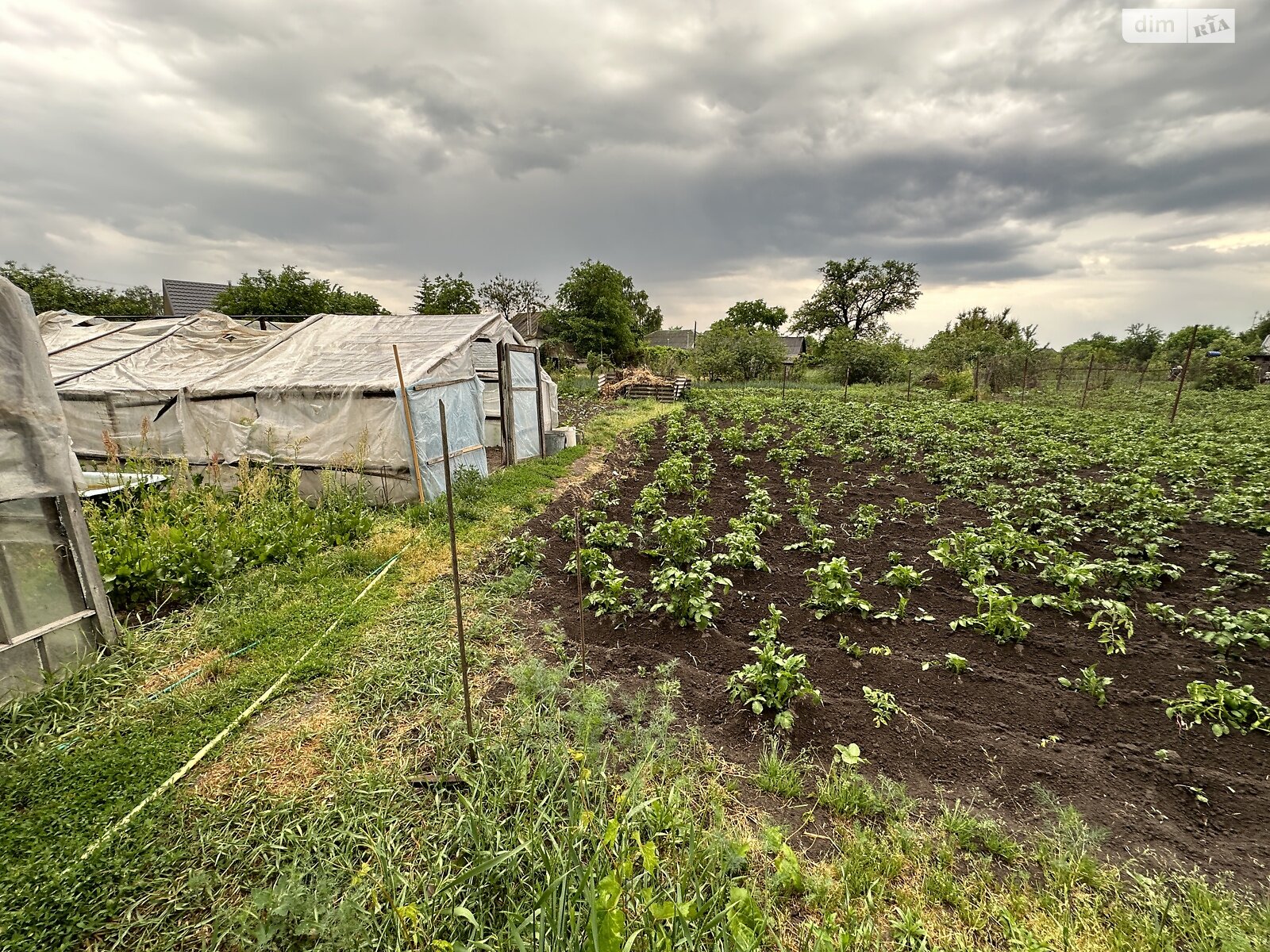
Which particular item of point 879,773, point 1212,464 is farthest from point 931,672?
point 1212,464

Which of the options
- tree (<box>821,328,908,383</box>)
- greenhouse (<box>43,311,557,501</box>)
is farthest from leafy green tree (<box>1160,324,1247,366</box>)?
greenhouse (<box>43,311,557,501</box>)

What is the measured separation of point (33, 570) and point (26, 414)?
111 cm

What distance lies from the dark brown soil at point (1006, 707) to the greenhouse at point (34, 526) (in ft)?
12.1

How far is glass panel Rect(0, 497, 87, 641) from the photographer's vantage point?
3.37 m

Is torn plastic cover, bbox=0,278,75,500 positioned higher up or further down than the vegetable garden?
higher up

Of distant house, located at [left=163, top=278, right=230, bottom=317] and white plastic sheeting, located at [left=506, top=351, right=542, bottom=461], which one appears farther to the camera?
distant house, located at [left=163, top=278, right=230, bottom=317]

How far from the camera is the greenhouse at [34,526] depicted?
3.36m

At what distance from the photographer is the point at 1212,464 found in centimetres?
930

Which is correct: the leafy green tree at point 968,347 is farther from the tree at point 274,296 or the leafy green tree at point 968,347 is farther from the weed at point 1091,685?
the tree at point 274,296

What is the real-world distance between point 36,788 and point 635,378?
2672 cm

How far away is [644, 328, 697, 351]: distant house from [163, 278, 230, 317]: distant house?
40401 millimetres

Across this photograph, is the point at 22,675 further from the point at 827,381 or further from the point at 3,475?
the point at 827,381

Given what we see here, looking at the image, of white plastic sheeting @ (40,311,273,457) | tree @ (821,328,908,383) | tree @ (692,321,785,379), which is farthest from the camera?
tree @ (692,321,785,379)

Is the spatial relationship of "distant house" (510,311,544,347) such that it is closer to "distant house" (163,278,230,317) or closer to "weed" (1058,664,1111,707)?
"distant house" (163,278,230,317)
